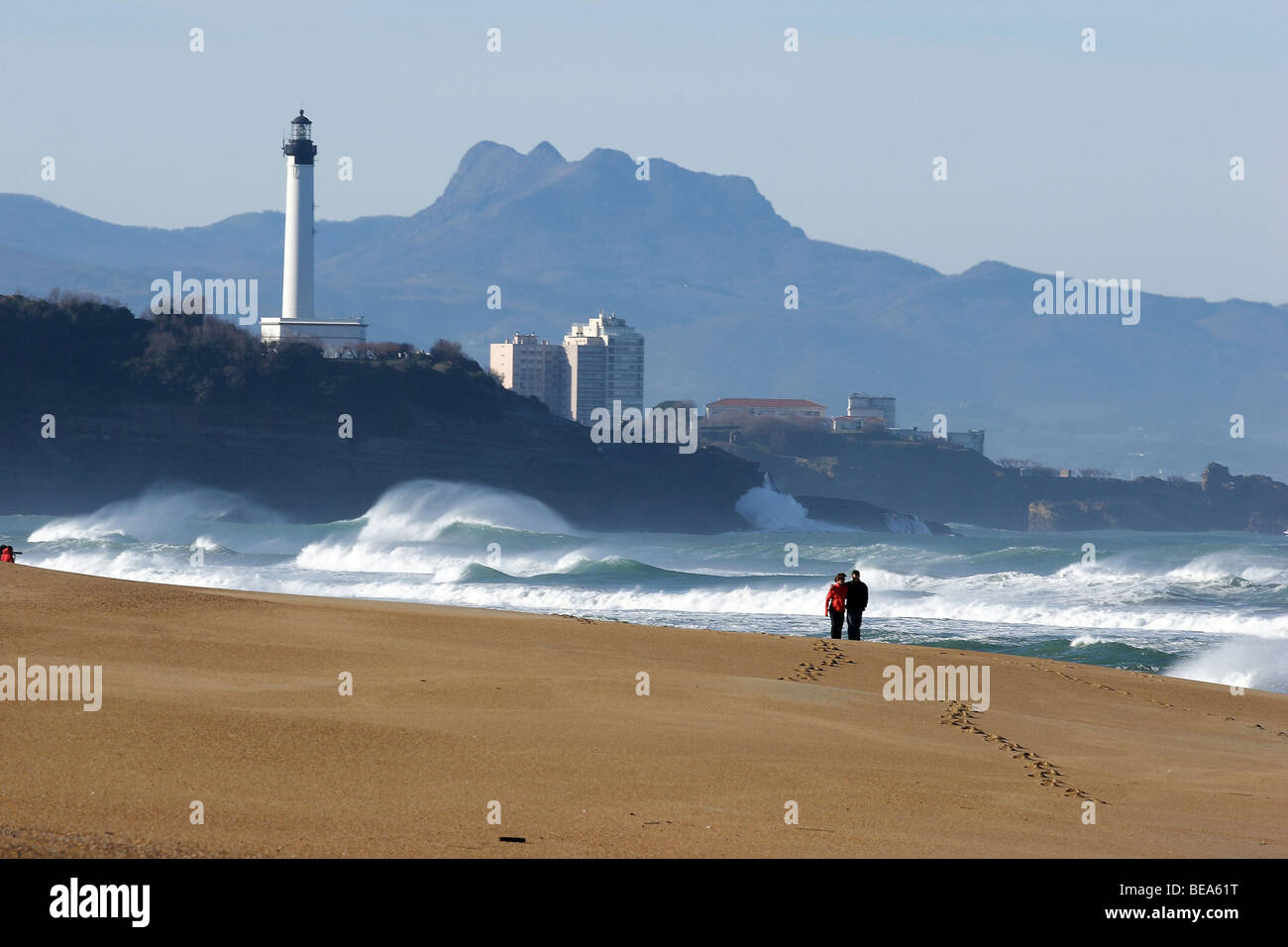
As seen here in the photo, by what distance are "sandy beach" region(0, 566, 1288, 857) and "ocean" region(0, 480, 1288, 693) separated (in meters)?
10.5

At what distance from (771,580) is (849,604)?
19.1 metres

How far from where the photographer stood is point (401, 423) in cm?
8919

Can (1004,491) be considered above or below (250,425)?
below

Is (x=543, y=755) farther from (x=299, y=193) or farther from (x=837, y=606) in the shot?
(x=299, y=193)

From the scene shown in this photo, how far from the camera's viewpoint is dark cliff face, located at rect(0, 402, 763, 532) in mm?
80500

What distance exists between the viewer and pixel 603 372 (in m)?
139

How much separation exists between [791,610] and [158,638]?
21.4m

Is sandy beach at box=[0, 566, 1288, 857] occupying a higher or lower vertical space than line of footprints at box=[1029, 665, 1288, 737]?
higher

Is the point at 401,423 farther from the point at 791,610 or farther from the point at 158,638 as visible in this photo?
the point at 158,638

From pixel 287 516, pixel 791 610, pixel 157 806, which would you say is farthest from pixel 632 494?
pixel 157 806

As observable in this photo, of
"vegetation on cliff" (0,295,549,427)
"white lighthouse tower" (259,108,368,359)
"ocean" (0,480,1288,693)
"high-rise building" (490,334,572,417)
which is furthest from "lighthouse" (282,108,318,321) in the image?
"high-rise building" (490,334,572,417)

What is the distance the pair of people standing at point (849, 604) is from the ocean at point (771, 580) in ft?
14.4

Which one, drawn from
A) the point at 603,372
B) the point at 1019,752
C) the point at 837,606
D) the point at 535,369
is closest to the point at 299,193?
Result: the point at 535,369

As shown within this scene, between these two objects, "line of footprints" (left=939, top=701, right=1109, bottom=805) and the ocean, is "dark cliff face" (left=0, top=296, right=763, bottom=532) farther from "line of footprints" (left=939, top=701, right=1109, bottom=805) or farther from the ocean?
"line of footprints" (left=939, top=701, right=1109, bottom=805)
